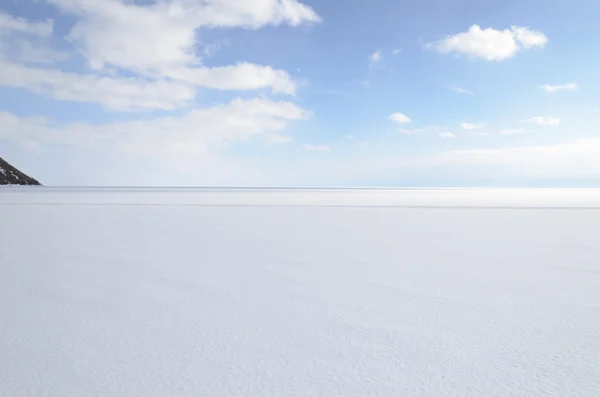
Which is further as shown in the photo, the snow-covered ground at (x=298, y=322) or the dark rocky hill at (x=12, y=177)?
the dark rocky hill at (x=12, y=177)

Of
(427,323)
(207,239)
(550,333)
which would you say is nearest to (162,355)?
(427,323)

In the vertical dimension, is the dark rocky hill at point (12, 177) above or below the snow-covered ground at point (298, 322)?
→ above

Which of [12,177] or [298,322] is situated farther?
[12,177]

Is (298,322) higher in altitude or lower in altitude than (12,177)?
lower

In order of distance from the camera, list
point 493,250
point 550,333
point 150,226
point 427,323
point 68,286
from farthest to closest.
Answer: point 150,226 < point 493,250 < point 68,286 < point 427,323 < point 550,333

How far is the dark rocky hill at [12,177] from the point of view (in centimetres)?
8488

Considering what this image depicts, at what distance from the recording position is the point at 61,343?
2576 mm

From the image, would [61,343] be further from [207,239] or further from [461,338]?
[207,239]

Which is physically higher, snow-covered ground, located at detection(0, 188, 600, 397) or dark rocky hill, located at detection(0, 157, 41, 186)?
dark rocky hill, located at detection(0, 157, 41, 186)

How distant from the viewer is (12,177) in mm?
87312

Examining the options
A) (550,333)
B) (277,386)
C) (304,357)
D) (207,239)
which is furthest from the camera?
(207,239)

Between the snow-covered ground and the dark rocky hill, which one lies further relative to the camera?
the dark rocky hill

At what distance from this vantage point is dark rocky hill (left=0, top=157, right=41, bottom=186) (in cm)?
8488

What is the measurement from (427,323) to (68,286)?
329 centimetres
